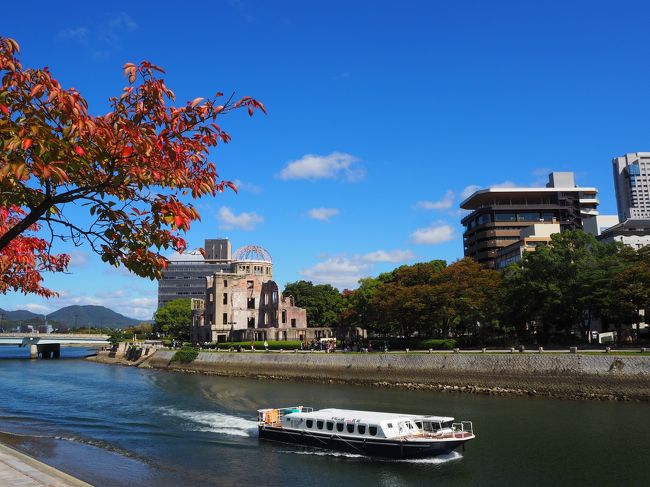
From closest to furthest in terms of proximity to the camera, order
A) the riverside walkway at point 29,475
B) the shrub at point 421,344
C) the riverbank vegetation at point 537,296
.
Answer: the riverside walkway at point 29,475
the riverbank vegetation at point 537,296
the shrub at point 421,344

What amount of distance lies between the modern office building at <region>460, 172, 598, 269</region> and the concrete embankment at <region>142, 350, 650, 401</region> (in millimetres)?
84961

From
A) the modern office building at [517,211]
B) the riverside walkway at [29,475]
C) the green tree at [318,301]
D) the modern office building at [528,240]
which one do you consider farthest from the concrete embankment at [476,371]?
the modern office building at [517,211]

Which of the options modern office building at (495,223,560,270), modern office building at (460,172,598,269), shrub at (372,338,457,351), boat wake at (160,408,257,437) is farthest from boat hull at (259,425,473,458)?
modern office building at (460,172,598,269)

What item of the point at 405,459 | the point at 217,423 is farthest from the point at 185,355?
the point at 405,459

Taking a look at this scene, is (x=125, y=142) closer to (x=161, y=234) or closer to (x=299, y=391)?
(x=161, y=234)

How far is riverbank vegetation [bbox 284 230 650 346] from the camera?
59481 mm

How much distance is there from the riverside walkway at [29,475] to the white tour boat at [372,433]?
1733cm

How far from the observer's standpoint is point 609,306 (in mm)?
58938

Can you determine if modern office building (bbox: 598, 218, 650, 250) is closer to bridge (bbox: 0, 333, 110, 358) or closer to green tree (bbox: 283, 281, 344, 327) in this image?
green tree (bbox: 283, 281, 344, 327)

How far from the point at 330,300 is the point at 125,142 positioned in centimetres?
12297

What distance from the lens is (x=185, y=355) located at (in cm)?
9225

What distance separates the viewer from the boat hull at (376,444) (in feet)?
98.6

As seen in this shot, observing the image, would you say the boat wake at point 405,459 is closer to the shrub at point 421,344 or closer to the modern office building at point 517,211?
the shrub at point 421,344

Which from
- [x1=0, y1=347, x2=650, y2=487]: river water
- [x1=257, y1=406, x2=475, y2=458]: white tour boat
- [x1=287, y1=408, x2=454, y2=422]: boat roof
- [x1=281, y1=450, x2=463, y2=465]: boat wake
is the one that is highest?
[x1=287, y1=408, x2=454, y2=422]: boat roof
